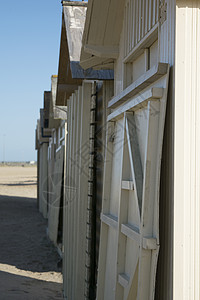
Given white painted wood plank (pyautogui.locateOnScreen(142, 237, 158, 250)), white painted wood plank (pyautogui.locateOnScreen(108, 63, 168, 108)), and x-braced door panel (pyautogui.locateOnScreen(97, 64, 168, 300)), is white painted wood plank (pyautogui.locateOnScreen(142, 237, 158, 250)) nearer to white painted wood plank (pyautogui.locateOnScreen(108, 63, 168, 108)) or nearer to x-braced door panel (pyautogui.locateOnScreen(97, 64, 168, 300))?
x-braced door panel (pyautogui.locateOnScreen(97, 64, 168, 300))

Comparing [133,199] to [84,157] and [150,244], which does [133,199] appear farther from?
[84,157]

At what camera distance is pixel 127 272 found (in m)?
3.90

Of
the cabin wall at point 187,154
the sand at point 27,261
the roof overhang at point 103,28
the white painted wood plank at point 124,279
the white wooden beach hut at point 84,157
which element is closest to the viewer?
the cabin wall at point 187,154

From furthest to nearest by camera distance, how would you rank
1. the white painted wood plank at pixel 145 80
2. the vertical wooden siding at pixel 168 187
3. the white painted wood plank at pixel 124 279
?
the white painted wood plank at pixel 124 279 < the white painted wood plank at pixel 145 80 < the vertical wooden siding at pixel 168 187

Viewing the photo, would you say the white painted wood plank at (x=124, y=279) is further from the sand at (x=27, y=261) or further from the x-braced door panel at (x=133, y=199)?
the sand at (x=27, y=261)

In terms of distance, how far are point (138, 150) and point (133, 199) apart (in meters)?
0.48

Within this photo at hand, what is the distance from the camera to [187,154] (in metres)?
3.00

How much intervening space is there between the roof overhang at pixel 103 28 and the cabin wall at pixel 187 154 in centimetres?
202

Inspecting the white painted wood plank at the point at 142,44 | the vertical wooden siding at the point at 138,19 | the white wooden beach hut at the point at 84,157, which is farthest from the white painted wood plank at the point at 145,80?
the white wooden beach hut at the point at 84,157

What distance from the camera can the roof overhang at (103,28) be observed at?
4.96m

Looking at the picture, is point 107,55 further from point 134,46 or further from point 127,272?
point 127,272

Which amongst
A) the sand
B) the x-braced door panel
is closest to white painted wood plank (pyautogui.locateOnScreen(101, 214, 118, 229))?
the x-braced door panel

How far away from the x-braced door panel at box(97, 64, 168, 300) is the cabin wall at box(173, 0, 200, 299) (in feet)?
0.58

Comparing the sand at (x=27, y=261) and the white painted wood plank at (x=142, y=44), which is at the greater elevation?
the white painted wood plank at (x=142, y=44)
